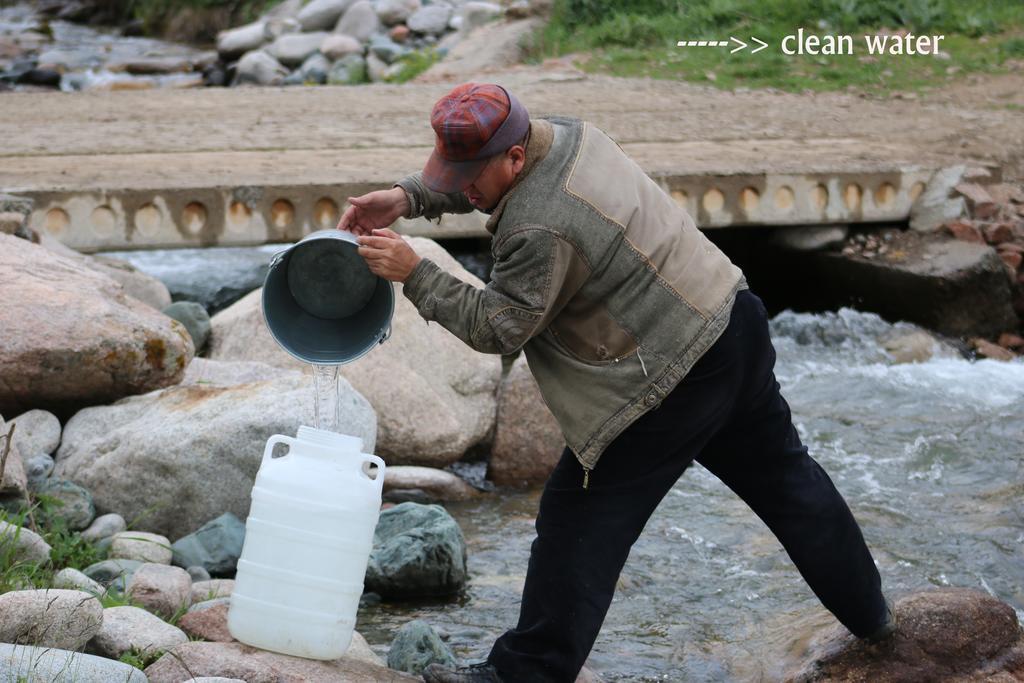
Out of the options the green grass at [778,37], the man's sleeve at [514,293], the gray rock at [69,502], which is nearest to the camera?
the man's sleeve at [514,293]

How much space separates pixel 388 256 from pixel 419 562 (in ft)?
6.19

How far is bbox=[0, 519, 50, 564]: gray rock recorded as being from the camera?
4188mm

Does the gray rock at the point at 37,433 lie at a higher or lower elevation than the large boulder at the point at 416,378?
higher

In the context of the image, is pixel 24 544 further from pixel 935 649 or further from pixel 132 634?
pixel 935 649

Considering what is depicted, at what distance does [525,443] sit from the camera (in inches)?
260

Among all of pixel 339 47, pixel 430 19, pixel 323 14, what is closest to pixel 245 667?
pixel 339 47

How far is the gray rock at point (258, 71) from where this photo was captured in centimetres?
1883

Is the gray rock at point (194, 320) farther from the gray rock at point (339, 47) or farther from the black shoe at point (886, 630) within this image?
the gray rock at point (339, 47)

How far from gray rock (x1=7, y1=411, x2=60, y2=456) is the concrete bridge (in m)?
2.69

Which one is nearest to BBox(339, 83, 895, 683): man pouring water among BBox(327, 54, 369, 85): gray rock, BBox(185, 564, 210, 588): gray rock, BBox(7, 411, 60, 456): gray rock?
BBox(185, 564, 210, 588): gray rock

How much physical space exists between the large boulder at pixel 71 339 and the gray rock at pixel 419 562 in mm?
1354

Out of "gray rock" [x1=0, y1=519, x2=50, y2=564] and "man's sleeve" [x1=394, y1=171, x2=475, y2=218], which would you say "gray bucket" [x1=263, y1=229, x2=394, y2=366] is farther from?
"gray rock" [x1=0, y1=519, x2=50, y2=564]

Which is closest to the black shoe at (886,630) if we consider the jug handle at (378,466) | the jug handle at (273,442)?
the jug handle at (378,466)

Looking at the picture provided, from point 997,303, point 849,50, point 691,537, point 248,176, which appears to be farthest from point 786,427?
point 849,50
